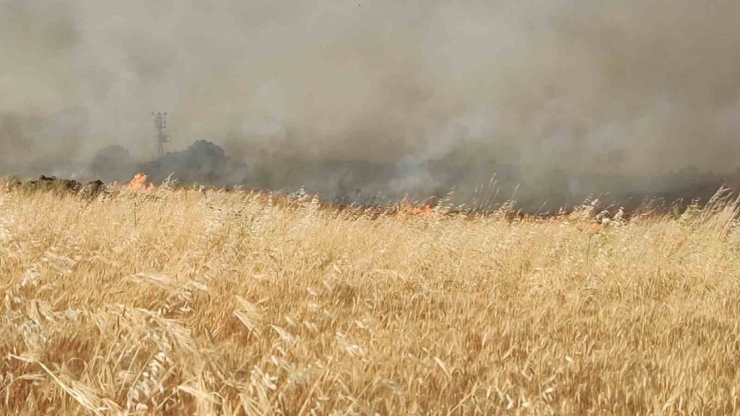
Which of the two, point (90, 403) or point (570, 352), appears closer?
point (90, 403)

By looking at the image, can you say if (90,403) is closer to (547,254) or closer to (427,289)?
(427,289)

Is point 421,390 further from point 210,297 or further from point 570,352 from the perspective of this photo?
point 210,297

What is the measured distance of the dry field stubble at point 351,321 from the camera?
1.73 m

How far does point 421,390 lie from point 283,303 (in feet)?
4.62

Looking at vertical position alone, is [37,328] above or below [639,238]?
above

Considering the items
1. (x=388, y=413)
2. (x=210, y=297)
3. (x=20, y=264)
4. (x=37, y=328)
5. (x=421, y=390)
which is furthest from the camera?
(x=20, y=264)

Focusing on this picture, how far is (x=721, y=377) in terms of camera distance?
2.40 metres

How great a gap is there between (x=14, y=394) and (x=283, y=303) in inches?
62.5

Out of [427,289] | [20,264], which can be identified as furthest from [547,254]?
[20,264]

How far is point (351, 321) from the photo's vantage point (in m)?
2.79

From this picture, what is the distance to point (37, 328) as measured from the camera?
1.88 meters

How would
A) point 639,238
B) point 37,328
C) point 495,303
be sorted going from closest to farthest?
point 37,328, point 495,303, point 639,238

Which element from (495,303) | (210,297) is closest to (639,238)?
(495,303)

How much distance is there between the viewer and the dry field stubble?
5.66 feet
